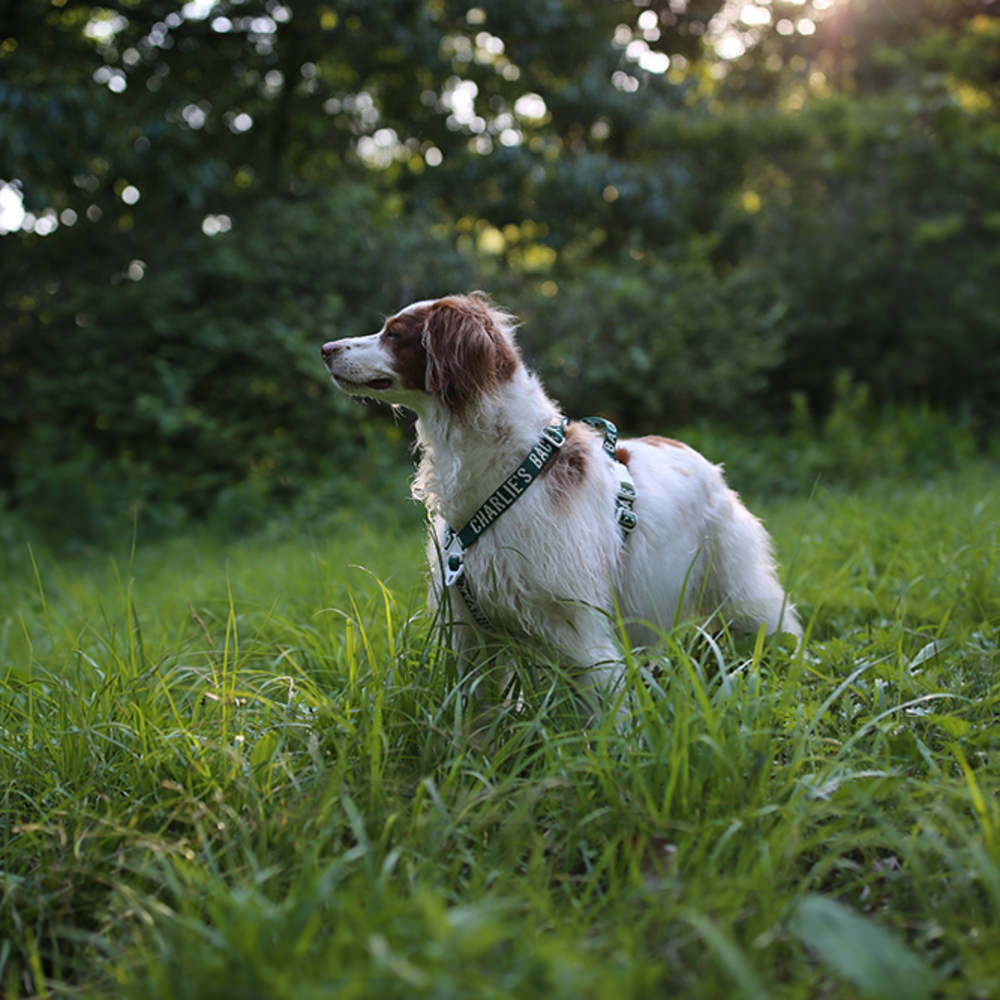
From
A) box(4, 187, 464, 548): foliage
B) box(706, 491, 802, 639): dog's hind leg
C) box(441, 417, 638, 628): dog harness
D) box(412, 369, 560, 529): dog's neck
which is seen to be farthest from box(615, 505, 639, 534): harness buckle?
box(4, 187, 464, 548): foliage

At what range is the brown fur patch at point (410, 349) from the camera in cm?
243

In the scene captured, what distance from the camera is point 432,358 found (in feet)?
7.72

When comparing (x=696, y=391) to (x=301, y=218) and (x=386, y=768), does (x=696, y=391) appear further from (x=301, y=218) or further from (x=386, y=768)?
(x=386, y=768)

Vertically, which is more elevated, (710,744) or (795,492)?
(710,744)

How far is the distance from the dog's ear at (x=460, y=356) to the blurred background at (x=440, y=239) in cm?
489

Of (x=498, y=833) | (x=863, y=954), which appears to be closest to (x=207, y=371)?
(x=498, y=833)

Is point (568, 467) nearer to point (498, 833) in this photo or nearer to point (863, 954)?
point (498, 833)

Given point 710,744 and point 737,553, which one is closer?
point 710,744

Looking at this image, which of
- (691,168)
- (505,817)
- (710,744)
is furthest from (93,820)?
(691,168)

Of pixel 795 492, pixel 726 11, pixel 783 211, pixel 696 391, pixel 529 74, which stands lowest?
pixel 795 492

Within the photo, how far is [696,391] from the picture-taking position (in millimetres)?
8898

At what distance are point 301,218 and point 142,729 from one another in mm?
7098

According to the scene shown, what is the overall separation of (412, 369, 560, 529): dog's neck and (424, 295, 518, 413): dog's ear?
40 mm

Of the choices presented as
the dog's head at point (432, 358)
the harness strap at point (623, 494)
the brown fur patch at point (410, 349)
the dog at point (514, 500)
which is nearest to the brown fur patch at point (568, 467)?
the dog at point (514, 500)
